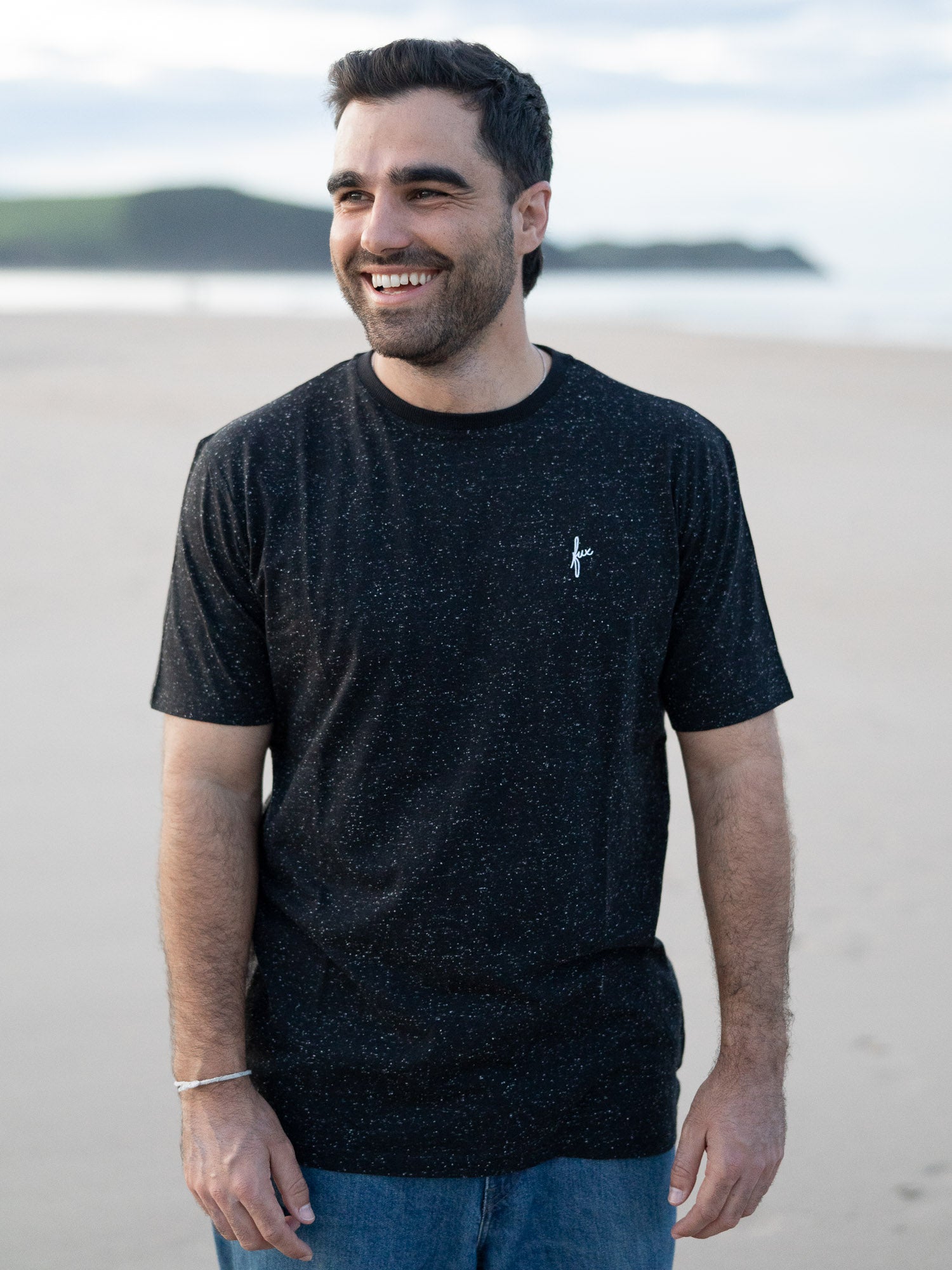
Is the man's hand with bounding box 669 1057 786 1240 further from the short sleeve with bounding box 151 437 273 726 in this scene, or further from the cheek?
the cheek

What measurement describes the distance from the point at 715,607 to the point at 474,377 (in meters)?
0.49

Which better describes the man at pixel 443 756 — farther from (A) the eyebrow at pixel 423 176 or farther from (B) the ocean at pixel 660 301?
(B) the ocean at pixel 660 301

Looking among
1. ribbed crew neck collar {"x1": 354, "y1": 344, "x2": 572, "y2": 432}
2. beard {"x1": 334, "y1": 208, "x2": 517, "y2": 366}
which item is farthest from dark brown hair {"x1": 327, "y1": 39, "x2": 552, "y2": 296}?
ribbed crew neck collar {"x1": 354, "y1": 344, "x2": 572, "y2": 432}

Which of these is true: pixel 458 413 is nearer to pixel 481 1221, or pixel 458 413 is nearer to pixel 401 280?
pixel 401 280

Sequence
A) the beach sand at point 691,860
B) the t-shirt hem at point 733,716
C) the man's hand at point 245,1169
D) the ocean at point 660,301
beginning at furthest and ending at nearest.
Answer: the ocean at point 660,301 → the beach sand at point 691,860 → the t-shirt hem at point 733,716 → the man's hand at point 245,1169

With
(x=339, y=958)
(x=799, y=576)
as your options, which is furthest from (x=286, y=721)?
(x=799, y=576)

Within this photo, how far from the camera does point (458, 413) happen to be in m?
2.00

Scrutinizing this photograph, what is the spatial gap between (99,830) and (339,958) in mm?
4024

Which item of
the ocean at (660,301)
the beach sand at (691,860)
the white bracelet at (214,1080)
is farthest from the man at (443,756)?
the ocean at (660,301)

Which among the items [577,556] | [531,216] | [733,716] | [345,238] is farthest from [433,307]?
[733,716]

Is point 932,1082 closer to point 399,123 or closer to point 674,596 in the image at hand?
point 674,596

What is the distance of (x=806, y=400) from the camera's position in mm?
16875

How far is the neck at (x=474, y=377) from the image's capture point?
6.56ft

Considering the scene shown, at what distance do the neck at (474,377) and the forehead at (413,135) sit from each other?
0.24 metres
